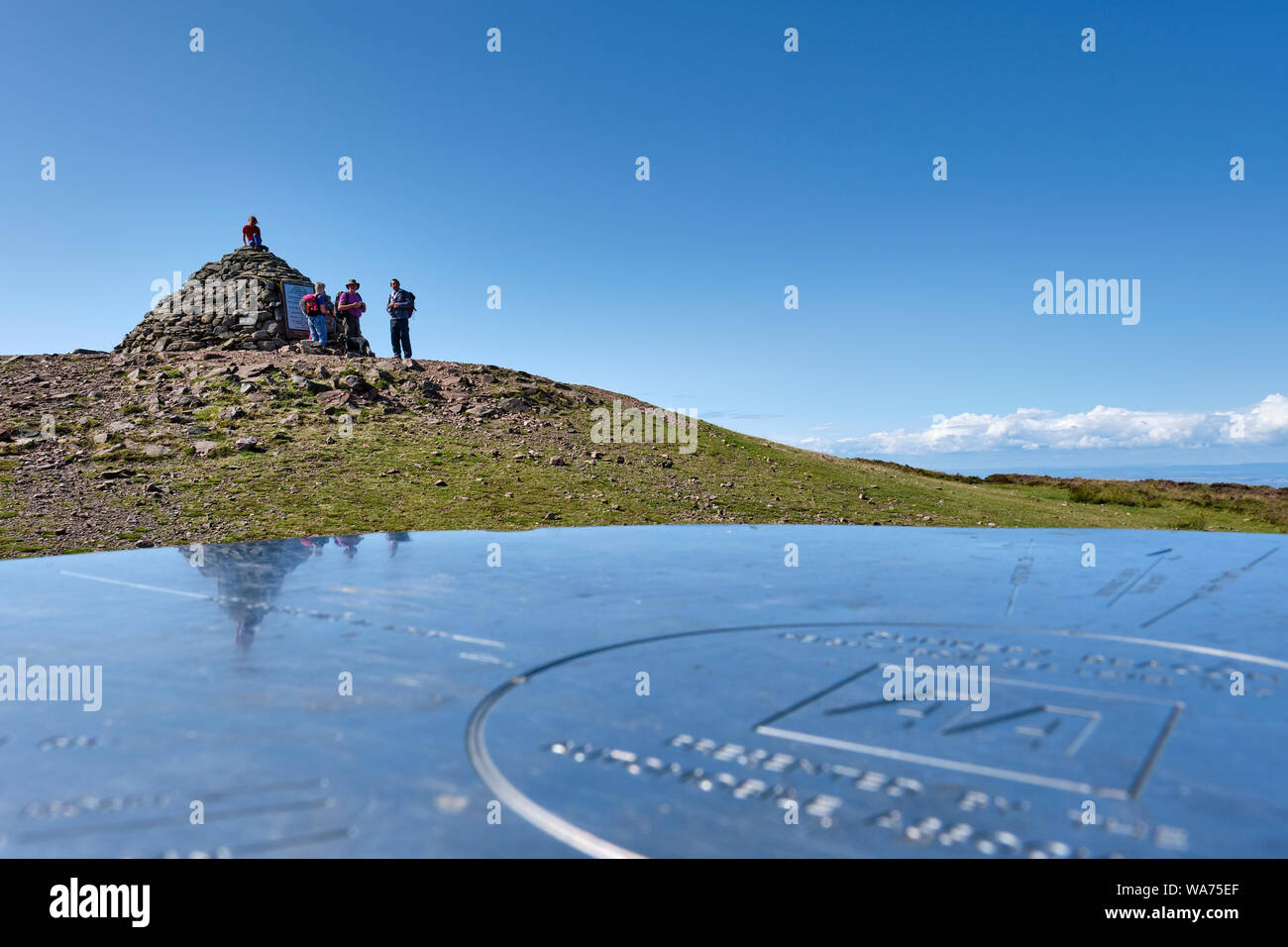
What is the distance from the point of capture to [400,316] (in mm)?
23297

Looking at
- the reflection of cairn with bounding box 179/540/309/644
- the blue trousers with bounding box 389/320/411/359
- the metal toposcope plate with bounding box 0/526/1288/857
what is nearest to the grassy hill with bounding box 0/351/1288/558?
the blue trousers with bounding box 389/320/411/359

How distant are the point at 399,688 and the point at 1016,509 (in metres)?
22.6

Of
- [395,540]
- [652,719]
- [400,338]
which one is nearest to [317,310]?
[400,338]

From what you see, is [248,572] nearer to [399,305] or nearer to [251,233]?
[399,305]

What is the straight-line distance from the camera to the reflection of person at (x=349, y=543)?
627 cm

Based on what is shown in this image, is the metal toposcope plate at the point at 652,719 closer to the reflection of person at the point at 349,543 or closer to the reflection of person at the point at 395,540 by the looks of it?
the reflection of person at the point at 349,543

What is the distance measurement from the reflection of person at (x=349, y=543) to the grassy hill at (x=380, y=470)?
6206 mm

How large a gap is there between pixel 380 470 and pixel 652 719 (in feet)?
53.9

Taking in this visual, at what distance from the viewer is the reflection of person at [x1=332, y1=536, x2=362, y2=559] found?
6273 millimetres

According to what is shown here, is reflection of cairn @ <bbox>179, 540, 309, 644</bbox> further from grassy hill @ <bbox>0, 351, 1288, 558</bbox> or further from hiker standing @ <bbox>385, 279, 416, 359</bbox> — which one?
hiker standing @ <bbox>385, 279, 416, 359</bbox>

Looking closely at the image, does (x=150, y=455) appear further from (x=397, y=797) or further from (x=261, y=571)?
(x=397, y=797)

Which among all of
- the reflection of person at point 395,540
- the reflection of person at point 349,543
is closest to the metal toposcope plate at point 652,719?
the reflection of person at point 349,543

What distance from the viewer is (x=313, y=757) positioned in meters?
2.24

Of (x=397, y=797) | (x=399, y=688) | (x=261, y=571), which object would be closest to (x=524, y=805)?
(x=397, y=797)
